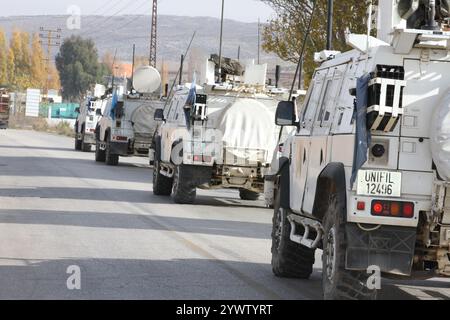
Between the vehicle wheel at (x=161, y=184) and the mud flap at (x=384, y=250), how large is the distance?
55.8 ft

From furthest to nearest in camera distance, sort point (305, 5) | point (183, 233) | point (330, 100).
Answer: point (305, 5) < point (183, 233) < point (330, 100)

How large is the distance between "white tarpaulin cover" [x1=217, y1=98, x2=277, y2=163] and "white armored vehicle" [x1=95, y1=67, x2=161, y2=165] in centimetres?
1406

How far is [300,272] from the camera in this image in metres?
13.0

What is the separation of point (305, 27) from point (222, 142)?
511 inches

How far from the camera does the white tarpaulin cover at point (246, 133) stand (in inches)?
940

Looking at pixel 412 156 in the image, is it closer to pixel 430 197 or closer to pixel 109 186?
pixel 430 197

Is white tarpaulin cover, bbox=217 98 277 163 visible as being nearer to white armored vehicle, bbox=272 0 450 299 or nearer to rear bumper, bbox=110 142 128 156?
white armored vehicle, bbox=272 0 450 299

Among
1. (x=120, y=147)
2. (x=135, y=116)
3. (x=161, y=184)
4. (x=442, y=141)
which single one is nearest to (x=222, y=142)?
(x=161, y=184)

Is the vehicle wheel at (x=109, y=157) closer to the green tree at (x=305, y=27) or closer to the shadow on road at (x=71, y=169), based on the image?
the shadow on road at (x=71, y=169)

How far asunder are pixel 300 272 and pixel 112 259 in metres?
2.38

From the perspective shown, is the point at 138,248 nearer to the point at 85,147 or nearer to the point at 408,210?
the point at 408,210

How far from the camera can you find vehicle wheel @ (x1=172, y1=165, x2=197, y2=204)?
23.8 m

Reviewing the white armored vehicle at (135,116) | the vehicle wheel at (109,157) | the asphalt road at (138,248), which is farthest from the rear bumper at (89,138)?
the asphalt road at (138,248)
